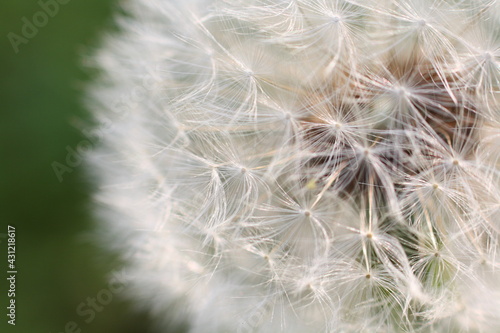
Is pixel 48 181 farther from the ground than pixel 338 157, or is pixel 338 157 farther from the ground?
pixel 338 157

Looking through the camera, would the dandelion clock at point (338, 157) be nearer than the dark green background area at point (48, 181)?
Yes

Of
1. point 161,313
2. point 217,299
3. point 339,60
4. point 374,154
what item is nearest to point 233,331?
point 217,299

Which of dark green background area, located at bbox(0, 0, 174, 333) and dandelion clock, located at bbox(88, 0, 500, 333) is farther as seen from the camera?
dark green background area, located at bbox(0, 0, 174, 333)

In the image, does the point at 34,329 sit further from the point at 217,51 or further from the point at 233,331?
the point at 217,51

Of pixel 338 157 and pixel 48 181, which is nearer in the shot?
pixel 338 157
